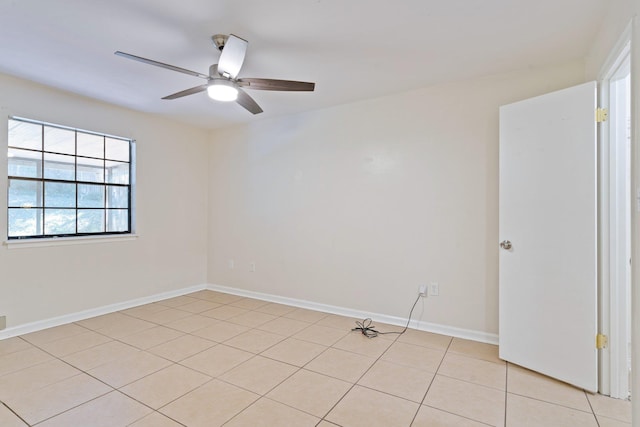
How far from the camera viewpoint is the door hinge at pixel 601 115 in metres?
2.09

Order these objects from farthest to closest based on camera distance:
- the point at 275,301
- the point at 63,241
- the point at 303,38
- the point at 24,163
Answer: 1. the point at 275,301
2. the point at 63,241
3. the point at 24,163
4. the point at 303,38

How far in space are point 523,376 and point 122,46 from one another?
12.5 feet

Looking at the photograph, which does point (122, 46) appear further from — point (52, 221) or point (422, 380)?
point (422, 380)

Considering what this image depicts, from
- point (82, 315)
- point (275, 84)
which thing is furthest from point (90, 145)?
point (275, 84)

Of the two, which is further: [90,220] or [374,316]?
[90,220]

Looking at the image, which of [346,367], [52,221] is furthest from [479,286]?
[52,221]

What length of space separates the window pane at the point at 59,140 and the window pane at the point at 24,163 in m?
0.14

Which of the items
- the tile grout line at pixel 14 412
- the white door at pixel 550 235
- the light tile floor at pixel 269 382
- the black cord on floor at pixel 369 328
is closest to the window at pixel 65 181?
the light tile floor at pixel 269 382

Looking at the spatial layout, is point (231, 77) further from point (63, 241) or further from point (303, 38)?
point (63, 241)

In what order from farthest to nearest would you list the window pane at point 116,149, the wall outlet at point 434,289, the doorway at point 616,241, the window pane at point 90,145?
the window pane at point 116,149 → the window pane at point 90,145 → the wall outlet at point 434,289 → the doorway at point 616,241

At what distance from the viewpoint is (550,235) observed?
229 centimetres

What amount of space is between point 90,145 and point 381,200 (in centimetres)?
334

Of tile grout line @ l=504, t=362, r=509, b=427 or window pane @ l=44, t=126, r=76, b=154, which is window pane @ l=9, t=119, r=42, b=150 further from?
tile grout line @ l=504, t=362, r=509, b=427

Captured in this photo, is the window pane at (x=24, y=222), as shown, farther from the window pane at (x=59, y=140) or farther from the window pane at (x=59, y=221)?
the window pane at (x=59, y=140)
